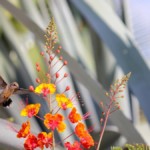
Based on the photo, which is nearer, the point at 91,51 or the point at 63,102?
the point at 63,102

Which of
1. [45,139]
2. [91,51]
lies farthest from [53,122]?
[91,51]

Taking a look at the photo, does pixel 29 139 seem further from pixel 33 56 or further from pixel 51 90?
pixel 33 56

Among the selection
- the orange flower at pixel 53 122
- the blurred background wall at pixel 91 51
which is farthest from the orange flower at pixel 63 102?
the blurred background wall at pixel 91 51

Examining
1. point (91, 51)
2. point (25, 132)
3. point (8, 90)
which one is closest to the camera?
point (25, 132)

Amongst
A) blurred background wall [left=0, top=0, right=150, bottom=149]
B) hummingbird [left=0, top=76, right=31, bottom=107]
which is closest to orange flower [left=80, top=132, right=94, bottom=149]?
hummingbird [left=0, top=76, right=31, bottom=107]

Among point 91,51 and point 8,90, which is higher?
point 91,51

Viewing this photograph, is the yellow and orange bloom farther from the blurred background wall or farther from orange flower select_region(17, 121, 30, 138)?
the blurred background wall

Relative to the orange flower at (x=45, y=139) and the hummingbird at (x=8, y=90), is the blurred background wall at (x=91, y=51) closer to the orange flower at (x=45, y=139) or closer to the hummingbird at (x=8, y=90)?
the hummingbird at (x=8, y=90)

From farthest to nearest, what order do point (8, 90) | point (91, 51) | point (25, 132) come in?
1. point (91, 51)
2. point (8, 90)
3. point (25, 132)

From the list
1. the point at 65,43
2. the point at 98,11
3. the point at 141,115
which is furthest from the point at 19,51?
the point at 141,115

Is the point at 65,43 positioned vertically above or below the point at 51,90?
above

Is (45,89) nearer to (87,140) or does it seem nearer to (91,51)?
(87,140)
